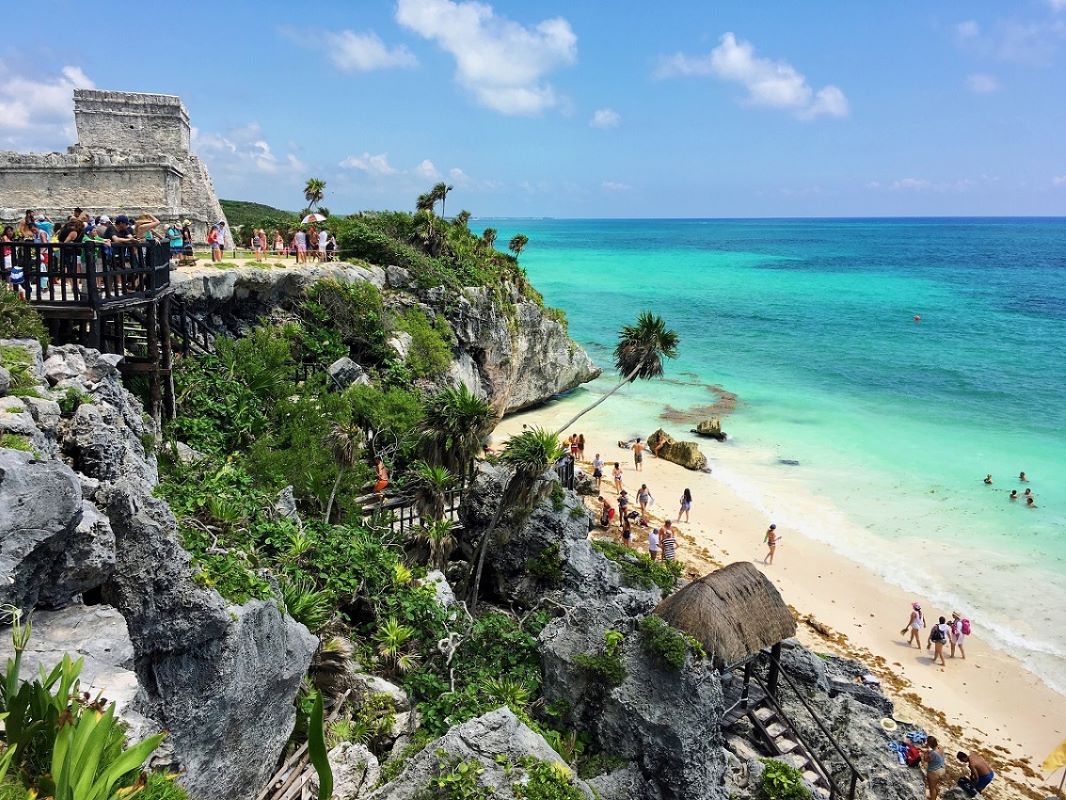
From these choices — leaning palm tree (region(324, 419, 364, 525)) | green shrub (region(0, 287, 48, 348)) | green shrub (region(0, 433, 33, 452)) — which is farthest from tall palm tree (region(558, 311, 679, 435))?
green shrub (region(0, 433, 33, 452))

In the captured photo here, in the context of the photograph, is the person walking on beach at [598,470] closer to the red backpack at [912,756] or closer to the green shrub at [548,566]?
the green shrub at [548,566]

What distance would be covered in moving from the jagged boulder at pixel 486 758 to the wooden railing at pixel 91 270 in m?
8.30

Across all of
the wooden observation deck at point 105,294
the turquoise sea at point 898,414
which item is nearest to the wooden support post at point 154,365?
the wooden observation deck at point 105,294

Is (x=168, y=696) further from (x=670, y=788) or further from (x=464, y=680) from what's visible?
(x=670, y=788)

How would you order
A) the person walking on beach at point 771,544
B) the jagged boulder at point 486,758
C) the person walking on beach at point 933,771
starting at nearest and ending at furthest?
the jagged boulder at point 486,758
the person walking on beach at point 933,771
the person walking on beach at point 771,544

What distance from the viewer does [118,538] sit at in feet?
24.8

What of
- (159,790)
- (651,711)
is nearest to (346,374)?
(651,711)

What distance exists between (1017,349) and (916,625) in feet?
160

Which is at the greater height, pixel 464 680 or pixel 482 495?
pixel 482 495

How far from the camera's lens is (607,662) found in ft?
33.2

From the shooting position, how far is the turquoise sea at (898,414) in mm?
23000

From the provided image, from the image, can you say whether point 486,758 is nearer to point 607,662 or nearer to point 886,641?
point 607,662

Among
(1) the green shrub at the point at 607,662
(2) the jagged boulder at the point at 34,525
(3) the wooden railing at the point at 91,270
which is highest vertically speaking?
(3) the wooden railing at the point at 91,270

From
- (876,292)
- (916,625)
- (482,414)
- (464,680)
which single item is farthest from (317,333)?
(876,292)
